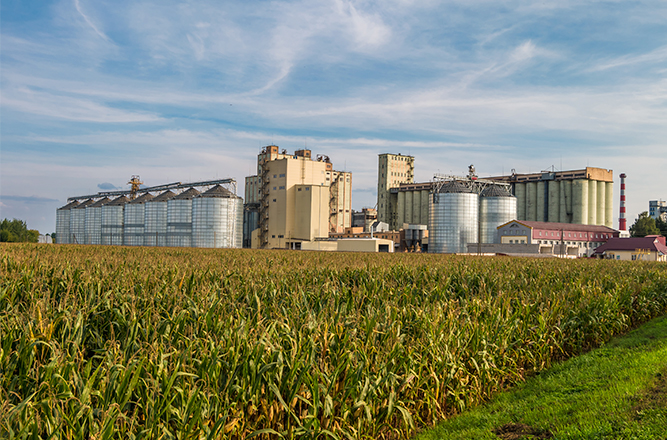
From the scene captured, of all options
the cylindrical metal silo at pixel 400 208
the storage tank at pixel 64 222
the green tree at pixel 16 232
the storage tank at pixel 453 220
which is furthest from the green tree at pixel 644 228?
the green tree at pixel 16 232

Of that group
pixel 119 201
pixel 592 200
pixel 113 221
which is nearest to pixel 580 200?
pixel 592 200

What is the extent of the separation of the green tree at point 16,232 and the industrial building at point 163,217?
14.4 meters

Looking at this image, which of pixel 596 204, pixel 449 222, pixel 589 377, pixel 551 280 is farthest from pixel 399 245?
pixel 589 377

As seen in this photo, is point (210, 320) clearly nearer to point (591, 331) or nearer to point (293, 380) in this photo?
point (293, 380)

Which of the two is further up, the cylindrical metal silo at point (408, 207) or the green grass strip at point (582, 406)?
the cylindrical metal silo at point (408, 207)

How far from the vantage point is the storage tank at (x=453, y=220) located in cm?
10075

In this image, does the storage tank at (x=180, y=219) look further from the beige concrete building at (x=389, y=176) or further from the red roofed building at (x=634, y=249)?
the red roofed building at (x=634, y=249)

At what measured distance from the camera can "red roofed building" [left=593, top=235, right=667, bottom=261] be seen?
77562 mm

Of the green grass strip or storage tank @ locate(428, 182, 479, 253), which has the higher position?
storage tank @ locate(428, 182, 479, 253)

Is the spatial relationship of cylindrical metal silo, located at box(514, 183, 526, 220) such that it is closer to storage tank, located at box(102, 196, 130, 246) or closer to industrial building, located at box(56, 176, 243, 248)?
industrial building, located at box(56, 176, 243, 248)

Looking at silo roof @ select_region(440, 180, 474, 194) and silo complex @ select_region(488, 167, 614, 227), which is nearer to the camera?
silo roof @ select_region(440, 180, 474, 194)

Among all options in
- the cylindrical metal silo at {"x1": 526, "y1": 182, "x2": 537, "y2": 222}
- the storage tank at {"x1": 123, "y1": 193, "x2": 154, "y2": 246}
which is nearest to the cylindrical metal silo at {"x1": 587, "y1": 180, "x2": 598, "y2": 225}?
the cylindrical metal silo at {"x1": 526, "y1": 182, "x2": 537, "y2": 222}

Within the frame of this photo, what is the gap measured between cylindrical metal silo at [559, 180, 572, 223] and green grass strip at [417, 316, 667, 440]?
119137 millimetres

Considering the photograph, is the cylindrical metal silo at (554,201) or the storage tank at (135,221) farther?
the cylindrical metal silo at (554,201)
